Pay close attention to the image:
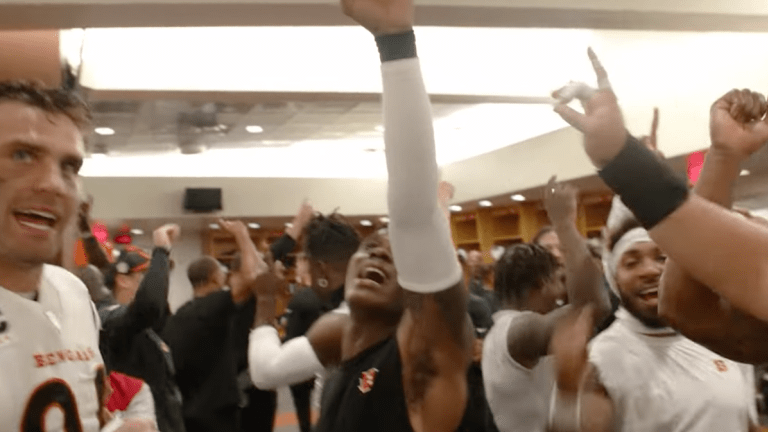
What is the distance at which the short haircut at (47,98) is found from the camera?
1352mm

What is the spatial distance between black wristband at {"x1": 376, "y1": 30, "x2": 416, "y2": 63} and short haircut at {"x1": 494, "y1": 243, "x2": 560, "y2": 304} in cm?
180

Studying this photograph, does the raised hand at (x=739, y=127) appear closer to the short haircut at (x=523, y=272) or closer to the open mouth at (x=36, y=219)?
the open mouth at (x=36, y=219)

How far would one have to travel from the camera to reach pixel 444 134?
9.35 meters

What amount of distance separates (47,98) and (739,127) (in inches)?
47.5

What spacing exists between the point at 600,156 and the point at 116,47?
4.78m

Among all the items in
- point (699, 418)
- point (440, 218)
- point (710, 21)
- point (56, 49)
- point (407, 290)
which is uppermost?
point (710, 21)

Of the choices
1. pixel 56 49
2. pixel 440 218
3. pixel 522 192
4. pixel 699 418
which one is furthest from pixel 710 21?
pixel 522 192

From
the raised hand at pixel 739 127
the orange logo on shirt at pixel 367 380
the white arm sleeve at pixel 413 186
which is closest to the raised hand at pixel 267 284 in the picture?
the orange logo on shirt at pixel 367 380

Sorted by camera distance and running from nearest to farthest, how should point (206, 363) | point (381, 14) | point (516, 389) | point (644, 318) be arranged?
point (381, 14)
point (644, 318)
point (516, 389)
point (206, 363)

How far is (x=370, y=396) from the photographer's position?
4.82ft

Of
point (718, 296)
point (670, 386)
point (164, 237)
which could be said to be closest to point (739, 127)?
point (718, 296)

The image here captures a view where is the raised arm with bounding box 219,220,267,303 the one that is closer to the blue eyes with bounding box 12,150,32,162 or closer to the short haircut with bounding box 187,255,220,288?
the short haircut with bounding box 187,255,220,288

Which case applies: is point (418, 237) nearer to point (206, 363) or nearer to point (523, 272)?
point (523, 272)

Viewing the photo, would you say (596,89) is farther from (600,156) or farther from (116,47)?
(116,47)
